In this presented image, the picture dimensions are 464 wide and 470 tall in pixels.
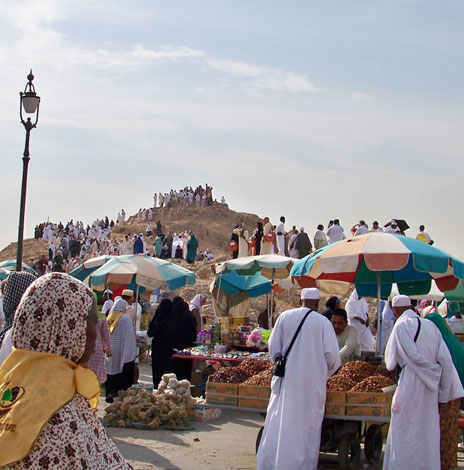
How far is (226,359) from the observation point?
10.8 metres

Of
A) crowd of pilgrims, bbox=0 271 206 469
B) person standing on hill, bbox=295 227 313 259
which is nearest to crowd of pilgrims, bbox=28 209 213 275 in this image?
person standing on hill, bbox=295 227 313 259

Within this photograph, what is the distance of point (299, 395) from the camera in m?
6.63

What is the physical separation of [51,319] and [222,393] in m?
4.84

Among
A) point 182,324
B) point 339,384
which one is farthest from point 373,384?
point 182,324

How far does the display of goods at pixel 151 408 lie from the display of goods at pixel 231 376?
149cm

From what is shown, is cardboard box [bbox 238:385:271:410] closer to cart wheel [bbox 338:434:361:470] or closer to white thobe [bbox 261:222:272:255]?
cart wheel [bbox 338:434:361:470]

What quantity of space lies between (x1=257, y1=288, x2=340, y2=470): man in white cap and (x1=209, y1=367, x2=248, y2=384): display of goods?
1399mm

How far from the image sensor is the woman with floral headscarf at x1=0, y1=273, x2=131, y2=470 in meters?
3.26

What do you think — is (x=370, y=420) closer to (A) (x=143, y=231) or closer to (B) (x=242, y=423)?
(B) (x=242, y=423)

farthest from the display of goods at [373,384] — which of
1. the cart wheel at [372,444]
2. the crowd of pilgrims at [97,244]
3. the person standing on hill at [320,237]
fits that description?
the crowd of pilgrims at [97,244]

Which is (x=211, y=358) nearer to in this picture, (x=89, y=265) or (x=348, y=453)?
(x=348, y=453)

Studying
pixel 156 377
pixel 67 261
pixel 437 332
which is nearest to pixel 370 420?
pixel 437 332

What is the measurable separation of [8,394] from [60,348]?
304 mm

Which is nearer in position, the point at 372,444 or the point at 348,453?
the point at 348,453
